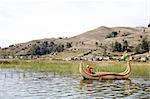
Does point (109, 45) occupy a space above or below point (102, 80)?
above

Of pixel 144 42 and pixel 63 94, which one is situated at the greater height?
pixel 144 42

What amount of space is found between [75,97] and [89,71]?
2185 cm

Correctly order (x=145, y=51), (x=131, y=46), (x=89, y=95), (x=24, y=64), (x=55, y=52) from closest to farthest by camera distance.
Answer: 1. (x=89, y=95)
2. (x=24, y=64)
3. (x=145, y=51)
4. (x=131, y=46)
5. (x=55, y=52)

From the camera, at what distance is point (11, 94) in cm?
3272

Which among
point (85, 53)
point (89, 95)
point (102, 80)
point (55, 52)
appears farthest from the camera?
point (55, 52)

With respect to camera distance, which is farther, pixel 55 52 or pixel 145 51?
pixel 55 52

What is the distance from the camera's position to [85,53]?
168 m

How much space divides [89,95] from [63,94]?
234cm

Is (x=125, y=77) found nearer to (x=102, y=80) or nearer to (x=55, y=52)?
(x=102, y=80)

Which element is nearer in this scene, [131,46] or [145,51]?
[145,51]

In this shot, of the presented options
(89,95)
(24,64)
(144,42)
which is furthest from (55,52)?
(89,95)

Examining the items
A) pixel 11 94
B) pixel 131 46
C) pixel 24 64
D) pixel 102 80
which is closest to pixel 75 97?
pixel 11 94

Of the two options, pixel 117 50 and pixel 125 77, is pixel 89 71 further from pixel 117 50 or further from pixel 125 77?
pixel 117 50

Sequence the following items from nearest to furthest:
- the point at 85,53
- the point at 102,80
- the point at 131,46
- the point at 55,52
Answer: the point at 102,80, the point at 85,53, the point at 131,46, the point at 55,52
